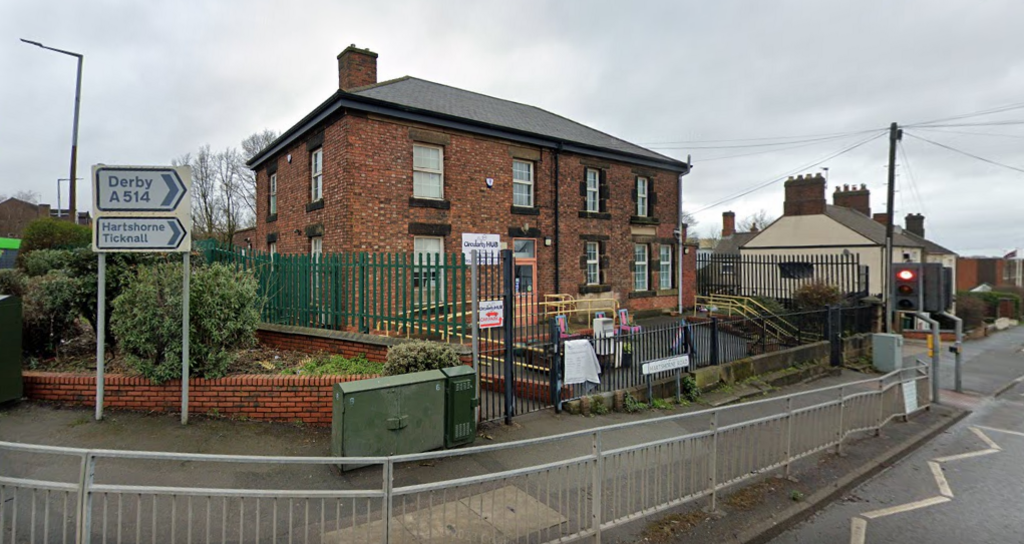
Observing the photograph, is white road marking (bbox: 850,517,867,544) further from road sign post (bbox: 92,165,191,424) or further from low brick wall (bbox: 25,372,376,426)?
road sign post (bbox: 92,165,191,424)

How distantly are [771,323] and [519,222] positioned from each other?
313 inches

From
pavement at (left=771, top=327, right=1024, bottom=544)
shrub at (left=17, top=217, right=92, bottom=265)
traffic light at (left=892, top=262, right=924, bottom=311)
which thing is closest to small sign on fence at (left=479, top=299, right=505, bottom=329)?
pavement at (left=771, top=327, right=1024, bottom=544)

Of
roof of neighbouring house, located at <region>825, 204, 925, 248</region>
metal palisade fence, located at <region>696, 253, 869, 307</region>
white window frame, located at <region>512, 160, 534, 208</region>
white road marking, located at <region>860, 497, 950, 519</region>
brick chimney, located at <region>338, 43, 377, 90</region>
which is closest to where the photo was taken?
white road marking, located at <region>860, 497, 950, 519</region>

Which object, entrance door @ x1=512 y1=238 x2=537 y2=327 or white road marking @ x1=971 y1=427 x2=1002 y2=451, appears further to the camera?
entrance door @ x1=512 y1=238 x2=537 y2=327

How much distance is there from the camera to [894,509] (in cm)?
557

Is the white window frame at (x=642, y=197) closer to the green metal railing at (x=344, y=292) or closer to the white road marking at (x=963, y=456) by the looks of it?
the green metal railing at (x=344, y=292)

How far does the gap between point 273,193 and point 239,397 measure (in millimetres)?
12843

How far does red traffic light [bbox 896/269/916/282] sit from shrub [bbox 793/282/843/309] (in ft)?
19.3

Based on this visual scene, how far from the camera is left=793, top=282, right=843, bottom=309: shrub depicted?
16.7 metres

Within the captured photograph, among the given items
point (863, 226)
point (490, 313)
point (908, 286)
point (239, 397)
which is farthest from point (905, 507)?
point (863, 226)

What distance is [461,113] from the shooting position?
1434 centimetres

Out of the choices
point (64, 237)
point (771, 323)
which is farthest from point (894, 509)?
point (64, 237)

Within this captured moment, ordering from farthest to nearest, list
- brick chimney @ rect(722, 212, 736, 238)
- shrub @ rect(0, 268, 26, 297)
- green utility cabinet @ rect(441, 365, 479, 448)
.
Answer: brick chimney @ rect(722, 212, 736, 238) → shrub @ rect(0, 268, 26, 297) → green utility cabinet @ rect(441, 365, 479, 448)

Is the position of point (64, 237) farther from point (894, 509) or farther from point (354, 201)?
point (894, 509)
